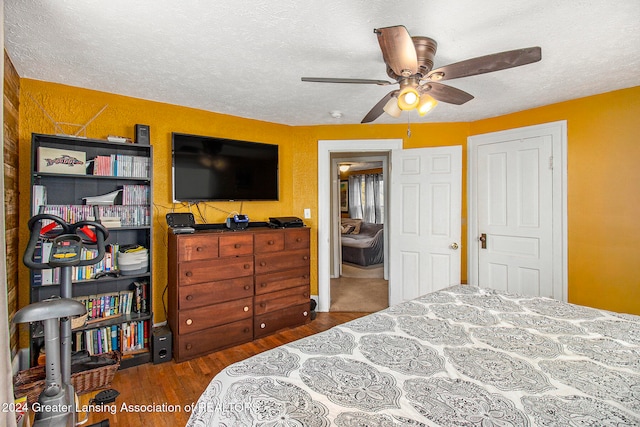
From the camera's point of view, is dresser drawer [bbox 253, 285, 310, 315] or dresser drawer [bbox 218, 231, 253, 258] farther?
dresser drawer [bbox 253, 285, 310, 315]

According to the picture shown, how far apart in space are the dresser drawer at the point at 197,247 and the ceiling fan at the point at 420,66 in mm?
1611

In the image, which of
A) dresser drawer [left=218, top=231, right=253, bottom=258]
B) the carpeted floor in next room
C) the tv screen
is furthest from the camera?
the carpeted floor in next room

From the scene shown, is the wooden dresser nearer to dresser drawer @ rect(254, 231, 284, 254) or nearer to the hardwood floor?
dresser drawer @ rect(254, 231, 284, 254)

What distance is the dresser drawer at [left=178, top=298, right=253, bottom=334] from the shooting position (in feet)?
8.41

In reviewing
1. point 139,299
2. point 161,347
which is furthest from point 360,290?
point 139,299

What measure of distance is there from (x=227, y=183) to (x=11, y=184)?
1.59m

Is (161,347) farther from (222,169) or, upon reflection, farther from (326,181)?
(326,181)

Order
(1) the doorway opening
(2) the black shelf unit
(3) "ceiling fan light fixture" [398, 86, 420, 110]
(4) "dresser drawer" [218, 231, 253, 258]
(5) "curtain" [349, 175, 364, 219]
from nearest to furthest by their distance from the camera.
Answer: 1. (3) "ceiling fan light fixture" [398, 86, 420, 110]
2. (2) the black shelf unit
3. (4) "dresser drawer" [218, 231, 253, 258]
4. (1) the doorway opening
5. (5) "curtain" [349, 175, 364, 219]

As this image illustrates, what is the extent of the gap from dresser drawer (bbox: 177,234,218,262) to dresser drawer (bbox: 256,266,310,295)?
549 mm

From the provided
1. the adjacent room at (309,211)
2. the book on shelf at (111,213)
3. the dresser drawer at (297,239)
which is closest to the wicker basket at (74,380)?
the adjacent room at (309,211)

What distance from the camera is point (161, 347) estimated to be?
2.54 m

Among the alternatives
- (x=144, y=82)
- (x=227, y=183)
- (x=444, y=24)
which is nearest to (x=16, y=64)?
(x=144, y=82)

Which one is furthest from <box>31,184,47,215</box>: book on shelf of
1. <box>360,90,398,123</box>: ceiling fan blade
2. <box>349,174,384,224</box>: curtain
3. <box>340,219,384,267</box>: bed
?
<box>349,174,384,224</box>: curtain

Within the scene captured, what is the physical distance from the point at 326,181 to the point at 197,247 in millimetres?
1735
